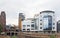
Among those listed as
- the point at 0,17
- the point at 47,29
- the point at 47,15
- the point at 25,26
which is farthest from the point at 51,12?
the point at 0,17

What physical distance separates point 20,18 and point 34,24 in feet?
21.0

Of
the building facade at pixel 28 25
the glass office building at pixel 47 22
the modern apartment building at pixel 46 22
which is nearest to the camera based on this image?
the glass office building at pixel 47 22

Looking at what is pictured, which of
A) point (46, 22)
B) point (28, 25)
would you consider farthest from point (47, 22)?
point (28, 25)

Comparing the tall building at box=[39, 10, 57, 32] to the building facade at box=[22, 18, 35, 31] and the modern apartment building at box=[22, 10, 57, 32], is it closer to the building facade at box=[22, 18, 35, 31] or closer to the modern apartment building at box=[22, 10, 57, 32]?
the modern apartment building at box=[22, 10, 57, 32]

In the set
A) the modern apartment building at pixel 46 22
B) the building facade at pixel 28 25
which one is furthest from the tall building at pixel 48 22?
the building facade at pixel 28 25

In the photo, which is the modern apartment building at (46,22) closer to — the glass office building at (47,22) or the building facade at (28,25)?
the glass office building at (47,22)

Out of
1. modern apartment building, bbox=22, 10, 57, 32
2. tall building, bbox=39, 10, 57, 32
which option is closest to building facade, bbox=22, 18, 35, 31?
modern apartment building, bbox=22, 10, 57, 32

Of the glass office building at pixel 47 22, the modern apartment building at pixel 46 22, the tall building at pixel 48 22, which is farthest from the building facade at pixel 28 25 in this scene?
the glass office building at pixel 47 22

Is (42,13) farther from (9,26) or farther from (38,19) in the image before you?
(9,26)

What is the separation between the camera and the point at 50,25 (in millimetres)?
69188

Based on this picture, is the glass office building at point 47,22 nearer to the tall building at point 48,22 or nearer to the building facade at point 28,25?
the tall building at point 48,22

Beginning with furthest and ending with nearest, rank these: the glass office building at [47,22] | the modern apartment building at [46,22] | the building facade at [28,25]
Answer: the building facade at [28,25] → the modern apartment building at [46,22] → the glass office building at [47,22]

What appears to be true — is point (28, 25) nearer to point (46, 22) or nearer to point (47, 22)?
point (46, 22)

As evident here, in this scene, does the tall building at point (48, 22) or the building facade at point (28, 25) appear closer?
the tall building at point (48, 22)
